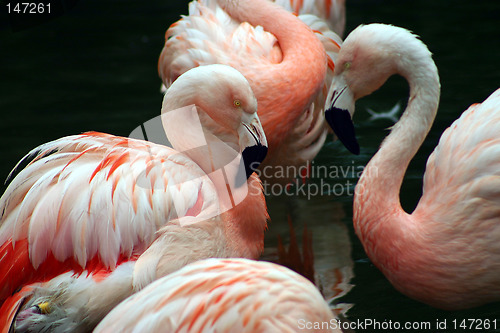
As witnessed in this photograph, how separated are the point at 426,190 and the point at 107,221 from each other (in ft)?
4.84

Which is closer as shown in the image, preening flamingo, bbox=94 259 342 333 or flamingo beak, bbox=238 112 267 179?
preening flamingo, bbox=94 259 342 333

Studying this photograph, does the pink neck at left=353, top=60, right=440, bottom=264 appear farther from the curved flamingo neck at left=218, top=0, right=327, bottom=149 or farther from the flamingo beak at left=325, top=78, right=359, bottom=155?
the curved flamingo neck at left=218, top=0, right=327, bottom=149

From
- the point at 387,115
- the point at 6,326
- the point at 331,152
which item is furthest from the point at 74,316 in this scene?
the point at 387,115

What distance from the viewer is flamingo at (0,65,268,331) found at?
109 inches

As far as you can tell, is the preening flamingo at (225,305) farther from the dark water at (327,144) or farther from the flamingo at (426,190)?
the dark water at (327,144)

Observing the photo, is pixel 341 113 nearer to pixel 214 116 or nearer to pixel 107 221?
pixel 214 116

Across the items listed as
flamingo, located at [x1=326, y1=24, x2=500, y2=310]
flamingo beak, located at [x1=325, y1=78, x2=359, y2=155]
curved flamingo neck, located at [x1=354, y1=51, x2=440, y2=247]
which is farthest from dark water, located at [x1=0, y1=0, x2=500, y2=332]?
flamingo beak, located at [x1=325, y1=78, x2=359, y2=155]

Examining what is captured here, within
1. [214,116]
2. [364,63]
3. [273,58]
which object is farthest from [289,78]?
[214,116]

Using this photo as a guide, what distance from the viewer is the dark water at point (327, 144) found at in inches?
154

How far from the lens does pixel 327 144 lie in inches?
211

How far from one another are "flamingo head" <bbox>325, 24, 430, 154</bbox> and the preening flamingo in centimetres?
136

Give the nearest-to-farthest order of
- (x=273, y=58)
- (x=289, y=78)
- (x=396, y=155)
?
(x=396, y=155) → (x=289, y=78) → (x=273, y=58)

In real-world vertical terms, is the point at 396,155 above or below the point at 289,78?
below

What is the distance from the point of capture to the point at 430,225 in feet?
9.82
